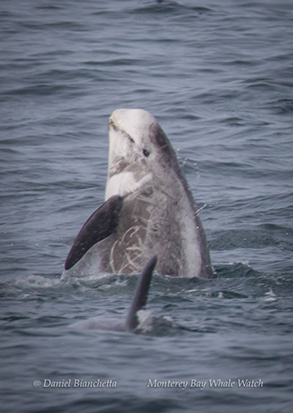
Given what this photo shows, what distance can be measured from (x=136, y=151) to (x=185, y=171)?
22.2 ft

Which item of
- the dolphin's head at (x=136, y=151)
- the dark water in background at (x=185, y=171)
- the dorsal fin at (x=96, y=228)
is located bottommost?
the dark water in background at (x=185, y=171)

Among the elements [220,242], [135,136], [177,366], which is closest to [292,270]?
[220,242]

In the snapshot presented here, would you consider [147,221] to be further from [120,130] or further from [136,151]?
[120,130]

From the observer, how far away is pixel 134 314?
311 inches

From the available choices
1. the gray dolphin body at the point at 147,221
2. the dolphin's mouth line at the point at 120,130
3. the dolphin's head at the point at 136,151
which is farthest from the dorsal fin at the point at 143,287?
the dolphin's mouth line at the point at 120,130

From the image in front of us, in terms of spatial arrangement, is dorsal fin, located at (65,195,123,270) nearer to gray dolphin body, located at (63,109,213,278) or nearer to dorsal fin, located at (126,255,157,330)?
gray dolphin body, located at (63,109,213,278)

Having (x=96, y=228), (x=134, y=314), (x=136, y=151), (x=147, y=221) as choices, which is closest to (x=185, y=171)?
(x=136, y=151)

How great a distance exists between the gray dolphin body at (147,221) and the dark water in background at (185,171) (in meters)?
0.32

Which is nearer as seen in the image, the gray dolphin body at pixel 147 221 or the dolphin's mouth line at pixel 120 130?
the gray dolphin body at pixel 147 221

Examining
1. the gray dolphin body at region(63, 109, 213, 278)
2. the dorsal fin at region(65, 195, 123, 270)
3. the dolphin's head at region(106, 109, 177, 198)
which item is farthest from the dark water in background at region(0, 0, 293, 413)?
the dolphin's head at region(106, 109, 177, 198)

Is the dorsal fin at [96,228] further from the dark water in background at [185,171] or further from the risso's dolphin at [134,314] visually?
the risso's dolphin at [134,314]

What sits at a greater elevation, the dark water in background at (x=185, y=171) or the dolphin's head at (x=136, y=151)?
the dolphin's head at (x=136, y=151)

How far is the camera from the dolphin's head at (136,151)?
10.4m

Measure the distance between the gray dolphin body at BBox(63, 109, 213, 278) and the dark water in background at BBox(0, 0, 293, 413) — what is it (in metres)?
0.32
